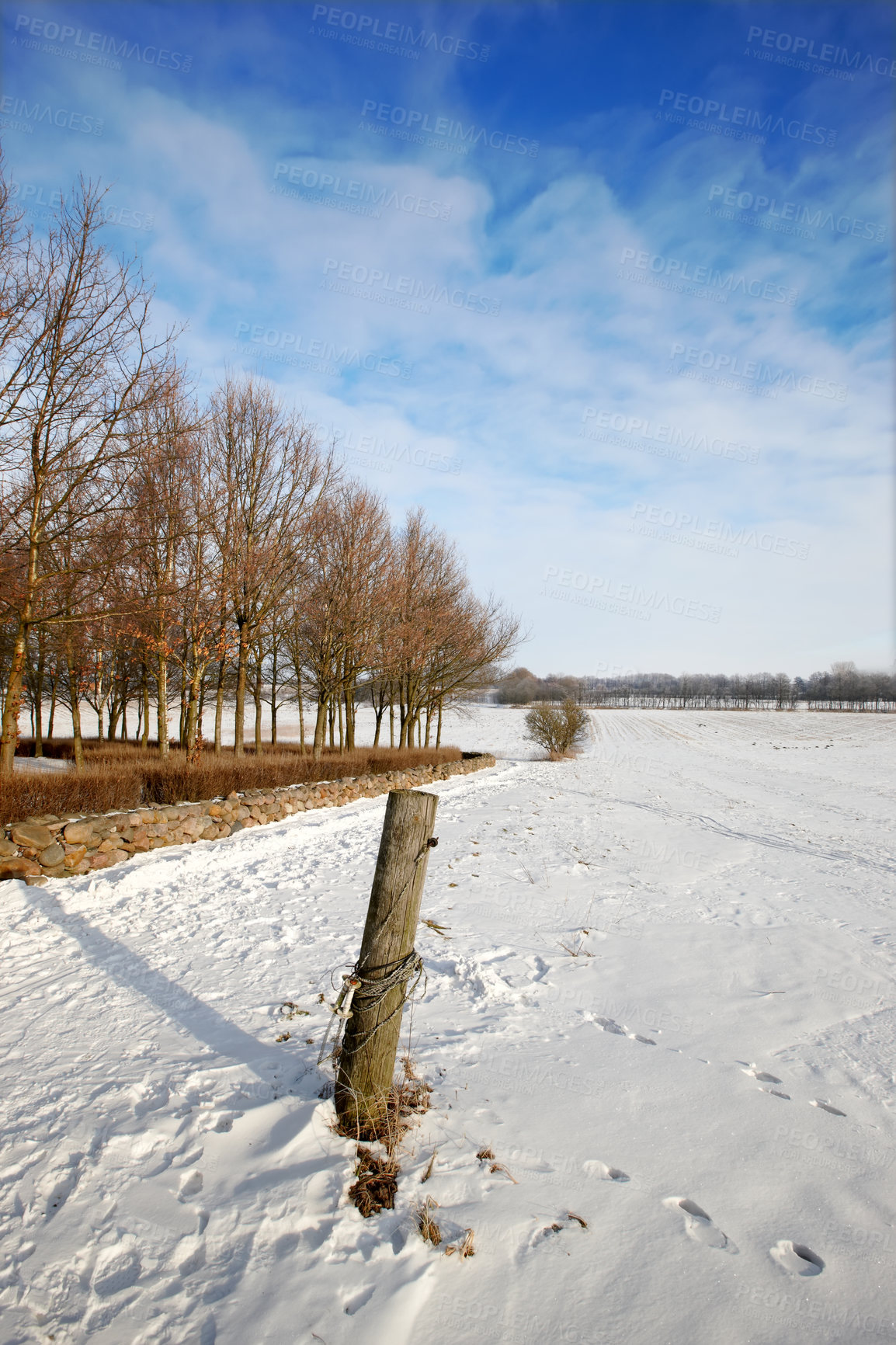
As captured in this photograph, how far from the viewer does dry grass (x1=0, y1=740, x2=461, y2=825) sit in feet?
21.9

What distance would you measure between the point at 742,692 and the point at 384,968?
10967 centimetres

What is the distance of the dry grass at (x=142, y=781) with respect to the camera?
668cm

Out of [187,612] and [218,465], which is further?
[218,465]

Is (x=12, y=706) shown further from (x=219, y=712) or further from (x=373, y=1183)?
(x=219, y=712)

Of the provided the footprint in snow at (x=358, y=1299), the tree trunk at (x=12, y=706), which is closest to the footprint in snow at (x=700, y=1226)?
the footprint in snow at (x=358, y=1299)

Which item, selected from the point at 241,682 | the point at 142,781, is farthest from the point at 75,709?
the point at 142,781

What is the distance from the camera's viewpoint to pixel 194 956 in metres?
4.74

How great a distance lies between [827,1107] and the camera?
3318 millimetres

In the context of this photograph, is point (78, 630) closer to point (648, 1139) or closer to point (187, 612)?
point (187, 612)

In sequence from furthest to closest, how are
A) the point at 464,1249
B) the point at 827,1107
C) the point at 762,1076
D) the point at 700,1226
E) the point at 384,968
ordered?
1. the point at 762,1076
2. the point at 827,1107
3. the point at 384,968
4. the point at 700,1226
5. the point at 464,1249

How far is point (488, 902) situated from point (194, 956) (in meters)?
3.05

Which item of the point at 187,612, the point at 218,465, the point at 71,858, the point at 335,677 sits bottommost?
the point at 71,858

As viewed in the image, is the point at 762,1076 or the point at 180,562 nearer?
the point at 762,1076

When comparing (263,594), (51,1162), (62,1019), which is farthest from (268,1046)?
(263,594)
